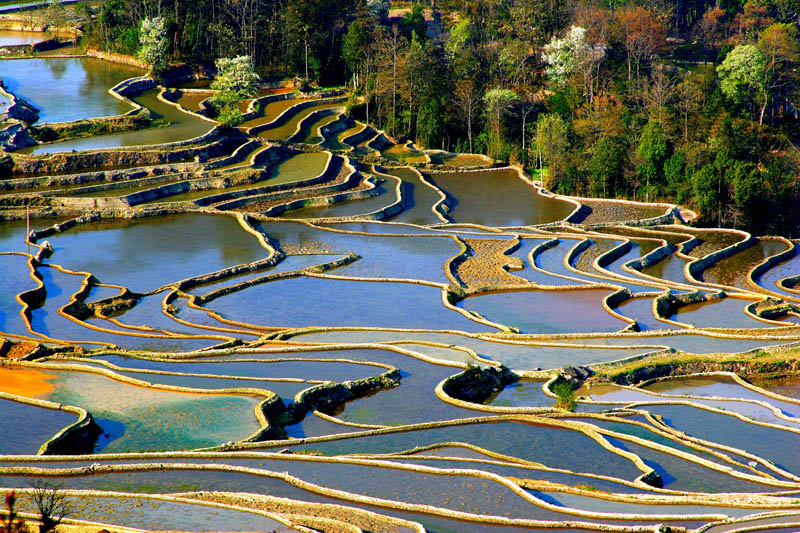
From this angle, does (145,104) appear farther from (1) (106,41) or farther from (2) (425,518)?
(2) (425,518)

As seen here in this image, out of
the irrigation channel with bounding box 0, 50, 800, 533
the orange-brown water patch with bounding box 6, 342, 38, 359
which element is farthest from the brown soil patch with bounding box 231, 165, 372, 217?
the orange-brown water patch with bounding box 6, 342, 38, 359

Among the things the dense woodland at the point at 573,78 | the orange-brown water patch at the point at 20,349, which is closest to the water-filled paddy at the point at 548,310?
the orange-brown water patch at the point at 20,349

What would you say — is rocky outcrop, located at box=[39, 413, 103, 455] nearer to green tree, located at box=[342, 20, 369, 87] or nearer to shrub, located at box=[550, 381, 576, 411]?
shrub, located at box=[550, 381, 576, 411]

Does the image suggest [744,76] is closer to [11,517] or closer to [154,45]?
[154,45]

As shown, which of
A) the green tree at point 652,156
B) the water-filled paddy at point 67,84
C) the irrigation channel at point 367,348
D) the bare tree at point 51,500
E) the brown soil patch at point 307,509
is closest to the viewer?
the bare tree at point 51,500

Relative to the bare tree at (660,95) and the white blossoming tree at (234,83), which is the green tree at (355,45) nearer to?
the white blossoming tree at (234,83)

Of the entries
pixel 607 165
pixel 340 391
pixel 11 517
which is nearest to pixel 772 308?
pixel 340 391

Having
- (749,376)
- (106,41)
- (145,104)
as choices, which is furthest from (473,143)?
(749,376)
